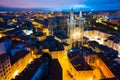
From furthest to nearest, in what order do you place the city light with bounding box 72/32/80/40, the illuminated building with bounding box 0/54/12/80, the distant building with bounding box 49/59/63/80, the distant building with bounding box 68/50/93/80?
1. the city light with bounding box 72/32/80/40
2. the distant building with bounding box 68/50/93/80
3. the illuminated building with bounding box 0/54/12/80
4. the distant building with bounding box 49/59/63/80

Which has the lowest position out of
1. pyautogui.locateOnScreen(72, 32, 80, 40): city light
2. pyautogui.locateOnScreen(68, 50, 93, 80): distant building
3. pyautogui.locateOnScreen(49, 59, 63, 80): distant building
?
pyautogui.locateOnScreen(68, 50, 93, 80): distant building

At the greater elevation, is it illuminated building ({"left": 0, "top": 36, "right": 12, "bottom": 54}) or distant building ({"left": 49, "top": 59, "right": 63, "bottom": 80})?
illuminated building ({"left": 0, "top": 36, "right": 12, "bottom": 54})

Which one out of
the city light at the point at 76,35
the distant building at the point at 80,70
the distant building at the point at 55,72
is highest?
the city light at the point at 76,35

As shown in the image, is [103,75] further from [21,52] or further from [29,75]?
[21,52]

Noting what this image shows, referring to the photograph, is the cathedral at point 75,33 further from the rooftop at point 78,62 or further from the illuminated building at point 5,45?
the illuminated building at point 5,45

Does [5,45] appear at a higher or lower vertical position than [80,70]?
higher

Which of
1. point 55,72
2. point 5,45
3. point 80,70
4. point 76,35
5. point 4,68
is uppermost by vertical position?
point 5,45

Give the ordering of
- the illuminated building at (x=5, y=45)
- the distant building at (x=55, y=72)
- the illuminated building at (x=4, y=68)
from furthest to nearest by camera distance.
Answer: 1. the illuminated building at (x=5, y=45)
2. the illuminated building at (x=4, y=68)
3. the distant building at (x=55, y=72)

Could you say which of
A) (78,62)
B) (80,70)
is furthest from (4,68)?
(78,62)

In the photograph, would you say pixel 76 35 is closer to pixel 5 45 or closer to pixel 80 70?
pixel 5 45

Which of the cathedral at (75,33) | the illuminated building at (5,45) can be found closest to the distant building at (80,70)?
the illuminated building at (5,45)

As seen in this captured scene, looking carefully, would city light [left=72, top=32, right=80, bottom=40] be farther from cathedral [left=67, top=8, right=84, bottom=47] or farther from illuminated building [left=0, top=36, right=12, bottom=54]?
illuminated building [left=0, top=36, right=12, bottom=54]

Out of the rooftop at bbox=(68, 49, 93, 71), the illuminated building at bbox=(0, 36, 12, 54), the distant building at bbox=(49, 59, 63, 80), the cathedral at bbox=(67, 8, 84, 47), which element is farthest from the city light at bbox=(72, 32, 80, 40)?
the distant building at bbox=(49, 59, 63, 80)
